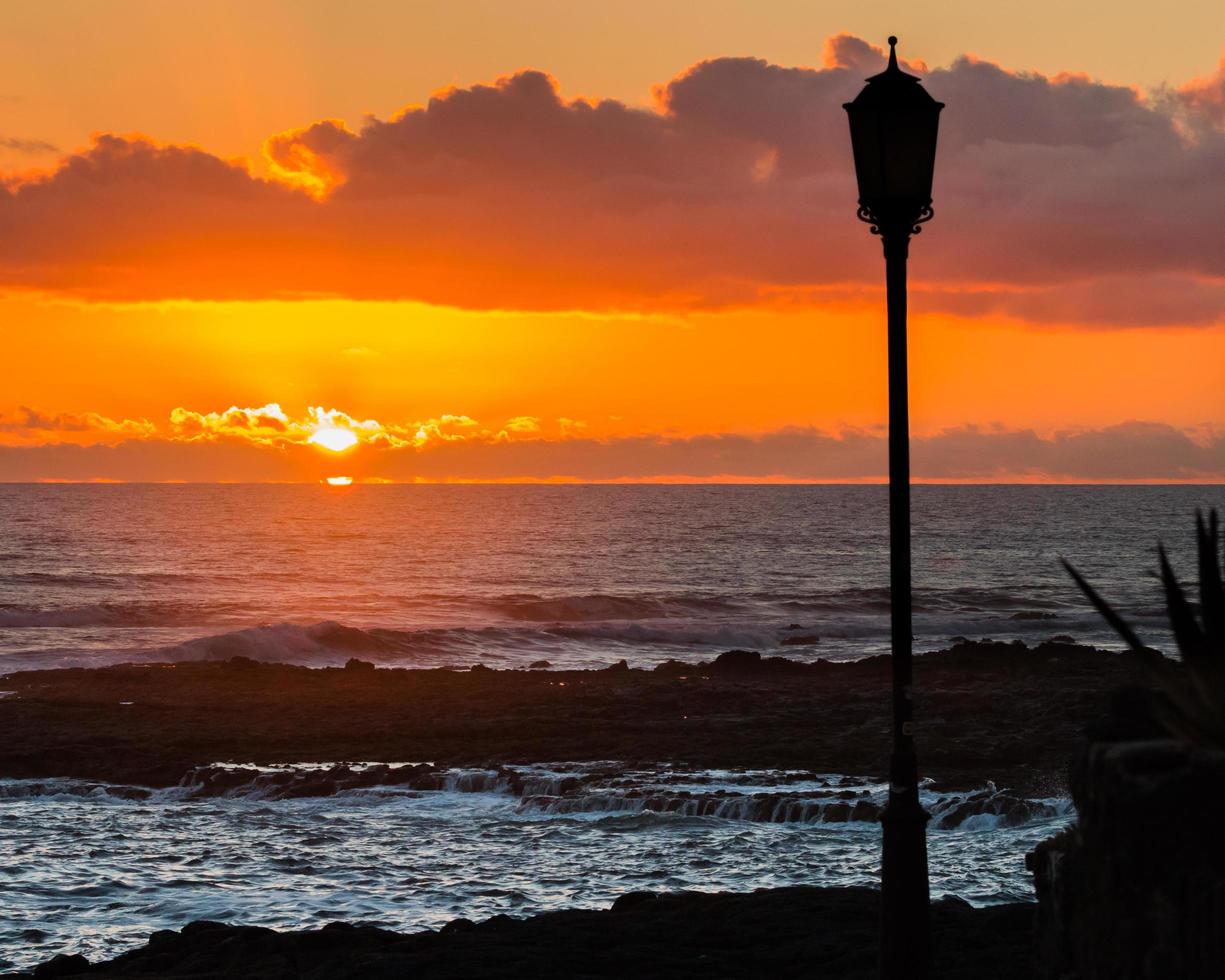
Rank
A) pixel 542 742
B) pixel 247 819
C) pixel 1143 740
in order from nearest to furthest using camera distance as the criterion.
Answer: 1. pixel 1143 740
2. pixel 247 819
3. pixel 542 742

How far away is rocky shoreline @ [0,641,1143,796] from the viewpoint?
17.4 meters

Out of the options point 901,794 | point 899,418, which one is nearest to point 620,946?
A: point 901,794

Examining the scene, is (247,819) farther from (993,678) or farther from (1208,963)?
(993,678)

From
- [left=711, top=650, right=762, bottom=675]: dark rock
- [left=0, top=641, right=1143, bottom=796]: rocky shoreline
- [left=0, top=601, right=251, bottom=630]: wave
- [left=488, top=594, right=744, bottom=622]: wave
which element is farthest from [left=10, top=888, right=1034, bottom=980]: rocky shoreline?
[left=488, top=594, right=744, bottom=622]: wave

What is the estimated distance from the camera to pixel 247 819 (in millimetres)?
14516

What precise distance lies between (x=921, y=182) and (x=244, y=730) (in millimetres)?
15018

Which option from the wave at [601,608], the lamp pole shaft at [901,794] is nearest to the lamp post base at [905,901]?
the lamp pole shaft at [901,794]

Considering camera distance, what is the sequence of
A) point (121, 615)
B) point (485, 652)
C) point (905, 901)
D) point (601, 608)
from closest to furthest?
point (905, 901)
point (485, 652)
point (121, 615)
point (601, 608)

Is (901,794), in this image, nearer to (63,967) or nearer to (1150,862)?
(1150,862)

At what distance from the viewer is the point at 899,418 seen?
7371 millimetres

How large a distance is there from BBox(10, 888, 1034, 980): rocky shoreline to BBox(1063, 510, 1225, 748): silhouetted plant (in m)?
3.29

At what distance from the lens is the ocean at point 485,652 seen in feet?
38.6

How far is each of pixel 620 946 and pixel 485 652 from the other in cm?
2896

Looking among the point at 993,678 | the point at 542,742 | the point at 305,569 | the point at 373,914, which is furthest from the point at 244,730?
the point at 305,569
